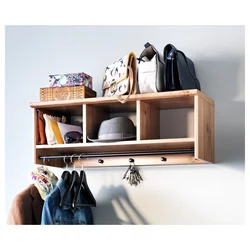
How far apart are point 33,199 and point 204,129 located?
888 mm

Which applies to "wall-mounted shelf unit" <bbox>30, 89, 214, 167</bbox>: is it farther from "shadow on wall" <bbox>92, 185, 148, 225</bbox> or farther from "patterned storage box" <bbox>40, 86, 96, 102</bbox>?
"shadow on wall" <bbox>92, 185, 148, 225</bbox>

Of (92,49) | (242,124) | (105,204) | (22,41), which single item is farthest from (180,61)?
(22,41)

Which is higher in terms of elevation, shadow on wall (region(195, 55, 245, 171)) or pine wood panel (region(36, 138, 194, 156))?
shadow on wall (region(195, 55, 245, 171))

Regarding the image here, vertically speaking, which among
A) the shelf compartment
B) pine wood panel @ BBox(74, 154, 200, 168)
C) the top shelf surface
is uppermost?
the top shelf surface

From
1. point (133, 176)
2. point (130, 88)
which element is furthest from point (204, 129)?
point (133, 176)

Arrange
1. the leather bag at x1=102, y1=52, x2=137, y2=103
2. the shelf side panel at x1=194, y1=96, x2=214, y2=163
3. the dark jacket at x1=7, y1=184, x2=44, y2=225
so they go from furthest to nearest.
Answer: the dark jacket at x1=7, y1=184, x2=44, y2=225
the leather bag at x1=102, y1=52, x2=137, y2=103
the shelf side panel at x1=194, y1=96, x2=214, y2=163

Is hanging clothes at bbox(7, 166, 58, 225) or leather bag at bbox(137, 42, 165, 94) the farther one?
hanging clothes at bbox(7, 166, 58, 225)

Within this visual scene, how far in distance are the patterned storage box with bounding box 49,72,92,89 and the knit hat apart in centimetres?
43

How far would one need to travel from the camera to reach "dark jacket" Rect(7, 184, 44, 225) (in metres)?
2.13

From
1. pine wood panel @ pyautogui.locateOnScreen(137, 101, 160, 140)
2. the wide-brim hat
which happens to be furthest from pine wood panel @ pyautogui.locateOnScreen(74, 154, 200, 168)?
the wide-brim hat

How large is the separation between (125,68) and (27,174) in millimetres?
907

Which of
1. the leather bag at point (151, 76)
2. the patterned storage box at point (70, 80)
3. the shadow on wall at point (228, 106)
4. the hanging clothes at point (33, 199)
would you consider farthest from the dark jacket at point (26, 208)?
the shadow on wall at point (228, 106)

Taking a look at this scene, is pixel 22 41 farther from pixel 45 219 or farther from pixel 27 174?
pixel 45 219

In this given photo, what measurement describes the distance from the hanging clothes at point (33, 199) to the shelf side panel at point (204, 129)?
0.77 meters
